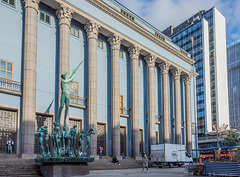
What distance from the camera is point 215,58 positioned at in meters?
103

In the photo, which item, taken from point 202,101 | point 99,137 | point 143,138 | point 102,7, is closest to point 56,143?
point 99,137

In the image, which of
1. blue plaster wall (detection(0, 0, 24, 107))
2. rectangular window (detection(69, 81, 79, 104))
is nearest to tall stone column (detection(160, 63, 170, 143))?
rectangular window (detection(69, 81, 79, 104))

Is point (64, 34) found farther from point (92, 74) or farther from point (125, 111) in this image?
point (125, 111)

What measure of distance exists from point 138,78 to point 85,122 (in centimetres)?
1088

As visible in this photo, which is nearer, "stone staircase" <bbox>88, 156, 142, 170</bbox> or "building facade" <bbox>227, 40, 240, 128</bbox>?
"stone staircase" <bbox>88, 156, 142, 170</bbox>

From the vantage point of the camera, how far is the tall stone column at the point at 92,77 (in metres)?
32.8

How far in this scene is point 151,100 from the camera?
4288 centimetres

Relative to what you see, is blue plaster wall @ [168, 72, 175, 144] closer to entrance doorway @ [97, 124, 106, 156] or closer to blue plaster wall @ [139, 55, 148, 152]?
blue plaster wall @ [139, 55, 148, 152]

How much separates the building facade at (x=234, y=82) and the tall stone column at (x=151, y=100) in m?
76.5

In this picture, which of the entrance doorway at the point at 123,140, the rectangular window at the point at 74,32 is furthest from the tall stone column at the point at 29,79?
the entrance doorway at the point at 123,140

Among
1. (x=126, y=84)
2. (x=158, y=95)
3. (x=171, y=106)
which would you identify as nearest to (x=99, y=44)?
(x=126, y=84)

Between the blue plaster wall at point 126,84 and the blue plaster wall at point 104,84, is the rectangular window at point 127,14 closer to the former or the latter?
the blue plaster wall at point 126,84

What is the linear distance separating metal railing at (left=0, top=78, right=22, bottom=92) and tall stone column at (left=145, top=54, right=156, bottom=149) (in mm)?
20383

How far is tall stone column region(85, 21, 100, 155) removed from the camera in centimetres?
3275
